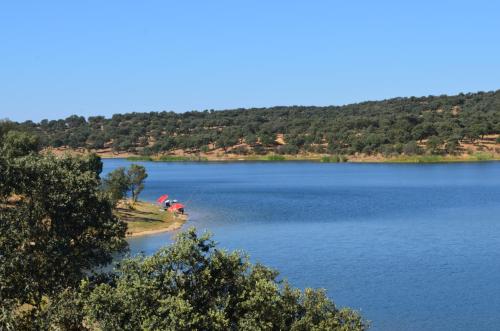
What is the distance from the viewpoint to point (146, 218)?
3492 inches

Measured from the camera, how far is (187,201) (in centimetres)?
12000

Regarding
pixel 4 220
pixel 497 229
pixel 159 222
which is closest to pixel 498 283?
pixel 497 229

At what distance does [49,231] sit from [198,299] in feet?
33.1

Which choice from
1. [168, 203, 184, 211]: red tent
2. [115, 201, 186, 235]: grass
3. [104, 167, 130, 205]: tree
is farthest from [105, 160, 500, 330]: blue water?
[104, 167, 130, 205]: tree

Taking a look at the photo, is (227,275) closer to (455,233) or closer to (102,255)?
(102,255)

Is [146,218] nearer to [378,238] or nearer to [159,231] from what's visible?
[159,231]

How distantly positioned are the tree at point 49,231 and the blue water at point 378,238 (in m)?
20.9

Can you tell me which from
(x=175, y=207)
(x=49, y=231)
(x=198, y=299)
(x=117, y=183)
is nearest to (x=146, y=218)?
(x=117, y=183)

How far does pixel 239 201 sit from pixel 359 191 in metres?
28.5

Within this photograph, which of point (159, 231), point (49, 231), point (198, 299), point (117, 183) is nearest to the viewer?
point (198, 299)

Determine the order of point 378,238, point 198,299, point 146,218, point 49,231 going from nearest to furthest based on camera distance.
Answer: point 198,299 < point 49,231 < point 378,238 < point 146,218

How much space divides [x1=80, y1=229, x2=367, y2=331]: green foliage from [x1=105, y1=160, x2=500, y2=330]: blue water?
1777 centimetres

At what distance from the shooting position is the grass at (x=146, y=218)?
81500mm

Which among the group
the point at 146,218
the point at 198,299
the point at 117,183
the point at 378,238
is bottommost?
the point at 378,238
